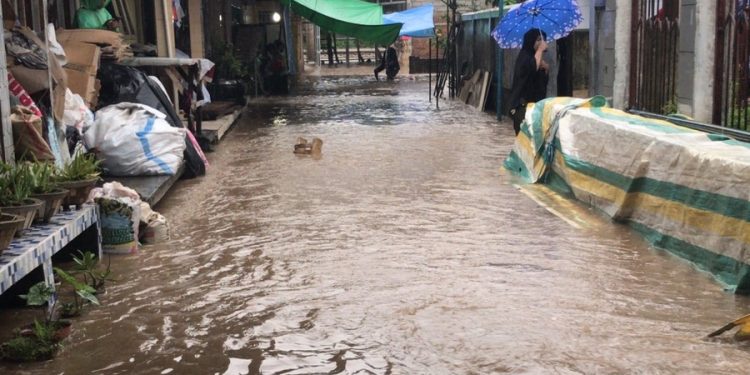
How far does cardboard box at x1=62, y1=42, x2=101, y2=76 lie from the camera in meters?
9.16

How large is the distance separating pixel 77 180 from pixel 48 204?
1.99 ft

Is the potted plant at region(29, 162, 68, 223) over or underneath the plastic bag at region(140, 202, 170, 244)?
over

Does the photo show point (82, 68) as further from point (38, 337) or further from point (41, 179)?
point (38, 337)

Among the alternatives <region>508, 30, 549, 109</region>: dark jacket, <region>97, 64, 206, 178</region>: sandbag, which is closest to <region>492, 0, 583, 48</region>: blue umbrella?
<region>508, 30, 549, 109</region>: dark jacket

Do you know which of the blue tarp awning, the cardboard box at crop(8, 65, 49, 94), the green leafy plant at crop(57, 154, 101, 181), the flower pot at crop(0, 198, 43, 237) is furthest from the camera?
the blue tarp awning

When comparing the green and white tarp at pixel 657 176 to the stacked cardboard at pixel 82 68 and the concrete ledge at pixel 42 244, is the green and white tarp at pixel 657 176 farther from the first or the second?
the stacked cardboard at pixel 82 68

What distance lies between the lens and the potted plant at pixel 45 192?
226 inches

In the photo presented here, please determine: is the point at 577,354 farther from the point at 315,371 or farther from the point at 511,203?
the point at 511,203

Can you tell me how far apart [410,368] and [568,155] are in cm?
510

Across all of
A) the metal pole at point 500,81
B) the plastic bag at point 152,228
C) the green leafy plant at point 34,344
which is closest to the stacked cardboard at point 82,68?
the plastic bag at point 152,228

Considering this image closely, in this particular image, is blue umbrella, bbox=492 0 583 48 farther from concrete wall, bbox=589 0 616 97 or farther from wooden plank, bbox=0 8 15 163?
wooden plank, bbox=0 8 15 163

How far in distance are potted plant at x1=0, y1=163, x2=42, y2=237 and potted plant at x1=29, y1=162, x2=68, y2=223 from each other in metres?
0.07

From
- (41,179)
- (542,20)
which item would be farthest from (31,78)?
(542,20)

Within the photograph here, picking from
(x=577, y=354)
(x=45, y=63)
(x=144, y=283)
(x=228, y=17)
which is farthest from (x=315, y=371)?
(x=228, y=17)
